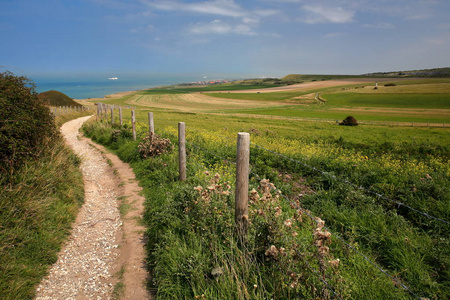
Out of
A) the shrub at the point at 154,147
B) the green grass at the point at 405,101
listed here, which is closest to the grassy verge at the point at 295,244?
the shrub at the point at 154,147

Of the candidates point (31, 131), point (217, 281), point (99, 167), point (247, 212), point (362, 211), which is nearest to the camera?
point (217, 281)

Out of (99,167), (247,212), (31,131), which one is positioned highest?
(31,131)

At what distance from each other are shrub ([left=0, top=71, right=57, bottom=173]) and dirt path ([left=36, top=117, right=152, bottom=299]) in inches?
73.5

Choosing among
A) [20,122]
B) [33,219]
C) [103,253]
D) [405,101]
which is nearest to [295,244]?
[103,253]

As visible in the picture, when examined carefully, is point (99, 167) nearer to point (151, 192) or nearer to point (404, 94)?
point (151, 192)

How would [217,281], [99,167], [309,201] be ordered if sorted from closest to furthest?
[217,281], [309,201], [99,167]

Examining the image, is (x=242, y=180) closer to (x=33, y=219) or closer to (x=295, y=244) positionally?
(x=295, y=244)

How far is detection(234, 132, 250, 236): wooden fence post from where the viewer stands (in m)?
3.75

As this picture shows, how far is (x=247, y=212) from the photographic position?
155 inches

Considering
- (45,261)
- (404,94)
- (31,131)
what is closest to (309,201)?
(45,261)

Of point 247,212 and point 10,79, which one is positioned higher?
point 10,79

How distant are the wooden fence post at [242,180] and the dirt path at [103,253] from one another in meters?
1.71

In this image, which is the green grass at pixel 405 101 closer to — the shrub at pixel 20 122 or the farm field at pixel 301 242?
the farm field at pixel 301 242

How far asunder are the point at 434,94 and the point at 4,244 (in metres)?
73.5
